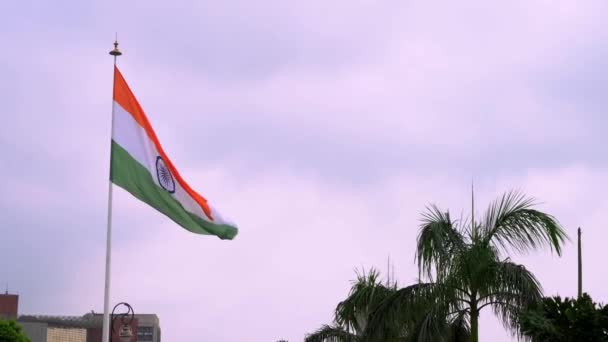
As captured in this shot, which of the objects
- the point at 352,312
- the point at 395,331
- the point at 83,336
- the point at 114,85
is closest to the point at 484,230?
the point at 395,331

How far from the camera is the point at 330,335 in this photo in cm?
3152

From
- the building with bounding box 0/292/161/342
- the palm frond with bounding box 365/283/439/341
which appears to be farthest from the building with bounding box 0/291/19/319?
the palm frond with bounding box 365/283/439/341

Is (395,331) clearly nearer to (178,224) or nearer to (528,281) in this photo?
(528,281)

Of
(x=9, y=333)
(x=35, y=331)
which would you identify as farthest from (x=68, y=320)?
(x=9, y=333)

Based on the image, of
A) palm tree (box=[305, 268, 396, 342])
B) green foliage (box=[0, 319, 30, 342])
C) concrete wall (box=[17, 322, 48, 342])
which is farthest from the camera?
concrete wall (box=[17, 322, 48, 342])

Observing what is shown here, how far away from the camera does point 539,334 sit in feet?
52.4

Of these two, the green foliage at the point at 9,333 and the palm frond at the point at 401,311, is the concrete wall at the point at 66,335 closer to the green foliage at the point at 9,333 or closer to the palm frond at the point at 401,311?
the green foliage at the point at 9,333

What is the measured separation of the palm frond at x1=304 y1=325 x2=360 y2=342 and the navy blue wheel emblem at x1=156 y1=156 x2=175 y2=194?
13.5 metres

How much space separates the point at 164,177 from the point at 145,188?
402mm

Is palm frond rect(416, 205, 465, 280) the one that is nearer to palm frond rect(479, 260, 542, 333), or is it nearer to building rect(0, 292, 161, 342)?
palm frond rect(479, 260, 542, 333)

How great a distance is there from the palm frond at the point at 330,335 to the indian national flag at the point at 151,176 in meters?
13.1

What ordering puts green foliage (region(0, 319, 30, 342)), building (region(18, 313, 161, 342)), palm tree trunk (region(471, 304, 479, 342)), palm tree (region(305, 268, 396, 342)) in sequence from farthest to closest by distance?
1. building (region(18, 313, 161, 342))
2. green foliage (region(0, 319, 30, 342))
3. palm tree (region(305, 268, 396, 342))
4. palm tree trunk (region(471, 304, 479, 342))

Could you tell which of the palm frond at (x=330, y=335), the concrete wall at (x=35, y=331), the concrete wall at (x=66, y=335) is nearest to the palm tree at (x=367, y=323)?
the palm frond at (x=330, y=335)

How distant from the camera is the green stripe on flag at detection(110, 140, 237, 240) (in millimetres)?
16281
